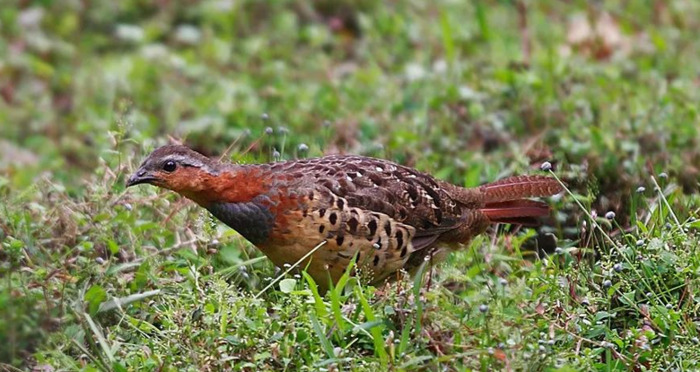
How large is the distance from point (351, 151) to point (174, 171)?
81.4 inches

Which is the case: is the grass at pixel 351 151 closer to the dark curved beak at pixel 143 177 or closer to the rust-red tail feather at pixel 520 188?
the rust-red tail feather at pixel 520 188

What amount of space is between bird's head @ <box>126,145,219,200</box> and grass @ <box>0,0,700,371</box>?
0.22m

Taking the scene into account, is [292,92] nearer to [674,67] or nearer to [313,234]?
[674,67]

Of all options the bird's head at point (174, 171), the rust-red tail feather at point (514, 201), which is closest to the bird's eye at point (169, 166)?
the bird's head at point (174, 171)

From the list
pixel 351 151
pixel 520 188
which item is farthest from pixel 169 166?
pixel 351 151

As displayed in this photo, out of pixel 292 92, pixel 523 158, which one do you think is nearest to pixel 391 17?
pixel 292 92

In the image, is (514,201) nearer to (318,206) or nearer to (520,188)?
(520,188)

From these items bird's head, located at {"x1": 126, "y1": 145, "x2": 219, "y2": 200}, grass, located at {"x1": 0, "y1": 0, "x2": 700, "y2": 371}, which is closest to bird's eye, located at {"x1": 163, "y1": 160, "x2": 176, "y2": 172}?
bird's head, located at {"x1": 126, "y1": 145, "x2": 219, "y2": 200}

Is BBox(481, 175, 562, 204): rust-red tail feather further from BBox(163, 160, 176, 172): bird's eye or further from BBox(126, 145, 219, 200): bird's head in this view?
BBox(163, 160, 176, 172): bird's eye

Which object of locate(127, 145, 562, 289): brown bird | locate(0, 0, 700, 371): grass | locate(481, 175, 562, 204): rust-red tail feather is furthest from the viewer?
locate(481, 175, 562, 204): rust-red tail feather

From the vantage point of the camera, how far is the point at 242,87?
882cm

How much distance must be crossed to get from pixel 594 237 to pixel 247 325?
5.28 ft

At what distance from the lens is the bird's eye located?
16.9ft

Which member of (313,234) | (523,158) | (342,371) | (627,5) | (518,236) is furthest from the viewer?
(627,5)
